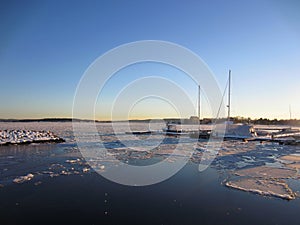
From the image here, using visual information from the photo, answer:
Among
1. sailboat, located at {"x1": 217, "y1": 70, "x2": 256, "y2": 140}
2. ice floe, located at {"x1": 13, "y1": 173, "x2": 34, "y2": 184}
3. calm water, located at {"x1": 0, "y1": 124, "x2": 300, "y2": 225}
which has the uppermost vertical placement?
sailboat, located at {"x1": 217, "y1": 70, "x2": 256, "y2": 140}

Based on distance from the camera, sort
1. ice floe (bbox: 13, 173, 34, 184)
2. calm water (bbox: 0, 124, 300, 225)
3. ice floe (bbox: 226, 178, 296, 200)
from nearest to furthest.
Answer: calm water (bbox: 0, 124, 300, 225) → ice floe (bbox: 226, 178, 296, 200) → ice floe (bbox: 13, 173, 34, 184)

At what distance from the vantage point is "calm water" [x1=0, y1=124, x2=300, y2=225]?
4.20m

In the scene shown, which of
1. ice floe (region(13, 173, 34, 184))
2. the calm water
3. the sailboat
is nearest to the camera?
the calm water

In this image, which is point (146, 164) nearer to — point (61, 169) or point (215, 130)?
point (61, 169)

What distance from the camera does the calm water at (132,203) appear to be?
4.20 meters

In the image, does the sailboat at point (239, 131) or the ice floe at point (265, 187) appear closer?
the ice floe at point (265, 187)

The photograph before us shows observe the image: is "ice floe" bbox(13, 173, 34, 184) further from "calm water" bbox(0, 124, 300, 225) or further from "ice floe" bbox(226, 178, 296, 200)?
"ice floe" bbox(226, 178, 296, 200)

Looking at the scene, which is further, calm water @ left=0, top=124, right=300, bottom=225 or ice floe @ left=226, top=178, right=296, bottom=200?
ice floe @ left=226, top=178, right=296, bottom=200

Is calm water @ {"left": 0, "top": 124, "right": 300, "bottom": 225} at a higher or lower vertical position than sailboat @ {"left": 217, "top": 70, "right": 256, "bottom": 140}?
lower

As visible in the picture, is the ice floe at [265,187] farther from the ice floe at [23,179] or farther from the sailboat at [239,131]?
the sailboat at [239,131]

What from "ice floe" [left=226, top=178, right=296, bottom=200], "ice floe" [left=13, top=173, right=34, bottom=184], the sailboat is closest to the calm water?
"ice floe" [left=13, top=173, right=34, bottom=184]

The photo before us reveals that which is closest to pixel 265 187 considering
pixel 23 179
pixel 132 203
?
pixel 132 203

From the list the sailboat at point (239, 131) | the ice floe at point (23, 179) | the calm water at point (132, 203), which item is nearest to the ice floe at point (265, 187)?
the calm water at point (132, 203)

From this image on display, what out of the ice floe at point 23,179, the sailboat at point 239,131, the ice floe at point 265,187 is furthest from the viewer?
the sailboat at point 239,131
